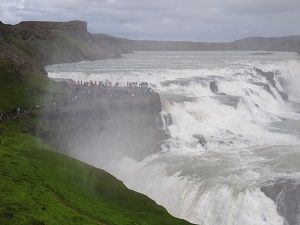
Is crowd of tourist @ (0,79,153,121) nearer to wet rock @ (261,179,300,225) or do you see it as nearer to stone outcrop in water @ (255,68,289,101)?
wet rock @ (261,179,300,225)

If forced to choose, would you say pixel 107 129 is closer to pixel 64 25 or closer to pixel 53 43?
pixel 53 43

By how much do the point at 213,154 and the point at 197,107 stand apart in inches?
539

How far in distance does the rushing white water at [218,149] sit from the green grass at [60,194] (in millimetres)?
6271

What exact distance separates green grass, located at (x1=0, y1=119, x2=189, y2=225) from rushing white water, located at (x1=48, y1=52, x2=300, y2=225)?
627 centimetres

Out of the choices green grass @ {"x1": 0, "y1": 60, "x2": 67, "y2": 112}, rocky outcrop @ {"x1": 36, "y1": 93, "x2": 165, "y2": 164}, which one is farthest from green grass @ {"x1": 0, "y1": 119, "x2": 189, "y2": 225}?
green grass @ {"x1": 0, "y1": 60, "x2": 67, "y2": 112}

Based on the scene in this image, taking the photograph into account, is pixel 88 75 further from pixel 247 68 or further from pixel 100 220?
pixel 100 220

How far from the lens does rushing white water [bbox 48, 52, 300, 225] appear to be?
3256 cm

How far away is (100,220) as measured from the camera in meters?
24.4

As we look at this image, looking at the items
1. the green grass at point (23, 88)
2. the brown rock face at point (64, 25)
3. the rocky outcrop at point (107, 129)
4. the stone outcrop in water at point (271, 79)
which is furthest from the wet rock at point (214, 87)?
the brown rock face at point (64, 25)

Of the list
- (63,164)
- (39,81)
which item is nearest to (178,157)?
(63,164)

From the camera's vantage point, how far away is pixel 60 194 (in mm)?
26703

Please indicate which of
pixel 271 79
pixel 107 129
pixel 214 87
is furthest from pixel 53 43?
pixel 107 129

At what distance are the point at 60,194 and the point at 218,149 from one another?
2295 cm

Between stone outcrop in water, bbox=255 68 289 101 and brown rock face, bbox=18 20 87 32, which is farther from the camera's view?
brown rock face, bbox=18 20 87 32
